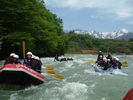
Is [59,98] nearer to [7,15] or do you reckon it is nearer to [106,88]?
[106,88]

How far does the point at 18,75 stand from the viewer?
9812 mm

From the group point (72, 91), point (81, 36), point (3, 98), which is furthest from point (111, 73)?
point (81, 36)

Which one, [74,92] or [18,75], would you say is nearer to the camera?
[74,92]

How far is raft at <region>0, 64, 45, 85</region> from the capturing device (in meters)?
9.54

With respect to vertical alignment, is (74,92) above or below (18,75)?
below

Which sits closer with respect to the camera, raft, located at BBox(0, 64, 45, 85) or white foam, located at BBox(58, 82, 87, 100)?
white foam, located at BBox(58, 82, 87, 100)

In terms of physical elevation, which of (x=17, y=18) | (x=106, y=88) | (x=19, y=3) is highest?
(x=19, y=3)

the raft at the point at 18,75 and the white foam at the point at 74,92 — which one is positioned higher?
the raft at the point at 18,75

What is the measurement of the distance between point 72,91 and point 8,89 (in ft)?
9.05

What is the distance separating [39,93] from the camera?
8891mm

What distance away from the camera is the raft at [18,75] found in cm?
954

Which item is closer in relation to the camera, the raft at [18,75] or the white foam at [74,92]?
the white foam at [74,92]

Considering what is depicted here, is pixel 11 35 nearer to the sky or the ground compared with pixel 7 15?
nearer to the ground

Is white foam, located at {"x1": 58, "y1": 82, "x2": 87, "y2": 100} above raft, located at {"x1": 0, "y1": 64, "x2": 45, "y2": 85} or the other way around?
the other way around
